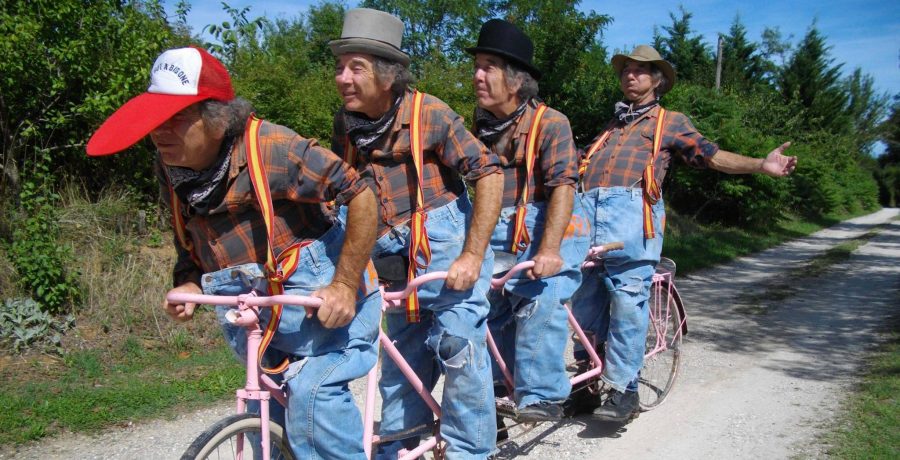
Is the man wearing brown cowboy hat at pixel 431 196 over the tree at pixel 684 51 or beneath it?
beneath

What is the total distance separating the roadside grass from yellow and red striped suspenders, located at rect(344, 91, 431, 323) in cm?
226

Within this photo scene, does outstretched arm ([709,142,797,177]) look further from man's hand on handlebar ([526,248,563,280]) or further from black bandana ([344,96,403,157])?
black bandana ([344,96,403,157])

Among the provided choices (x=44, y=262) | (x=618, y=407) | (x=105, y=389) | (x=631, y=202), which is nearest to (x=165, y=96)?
(x=631, y=202)

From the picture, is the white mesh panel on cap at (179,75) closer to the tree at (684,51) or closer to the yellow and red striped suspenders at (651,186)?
the yellow and red striped suspenders at (651,186)

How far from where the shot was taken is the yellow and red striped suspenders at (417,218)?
298cm

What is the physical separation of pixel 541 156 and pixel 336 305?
1.60m

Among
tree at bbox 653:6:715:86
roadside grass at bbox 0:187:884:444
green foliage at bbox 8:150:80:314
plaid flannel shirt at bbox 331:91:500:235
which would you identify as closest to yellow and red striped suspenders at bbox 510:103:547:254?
plaid flannel shirt at bbox 331:91:500:235

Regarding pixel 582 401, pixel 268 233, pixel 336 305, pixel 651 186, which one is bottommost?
pixel 582 401

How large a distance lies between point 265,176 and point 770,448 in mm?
3490

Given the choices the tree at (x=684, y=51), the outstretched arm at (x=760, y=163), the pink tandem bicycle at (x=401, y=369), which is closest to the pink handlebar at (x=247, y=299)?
the pink tandem bicycle at (x=401, y=369)

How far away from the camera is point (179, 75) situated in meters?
2.20

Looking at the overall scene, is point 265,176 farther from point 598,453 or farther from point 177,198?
point 598,453

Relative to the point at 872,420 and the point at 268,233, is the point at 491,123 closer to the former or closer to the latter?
the point at 268,233

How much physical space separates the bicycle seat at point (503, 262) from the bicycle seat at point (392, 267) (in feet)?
1.81
